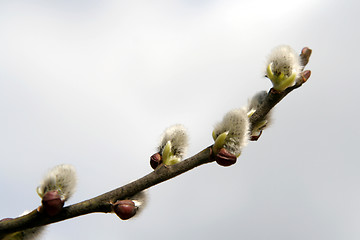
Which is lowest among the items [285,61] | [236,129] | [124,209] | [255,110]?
[124,209]

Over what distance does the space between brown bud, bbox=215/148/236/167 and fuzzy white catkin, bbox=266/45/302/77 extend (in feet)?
1.28

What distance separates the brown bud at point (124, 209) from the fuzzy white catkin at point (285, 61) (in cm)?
80

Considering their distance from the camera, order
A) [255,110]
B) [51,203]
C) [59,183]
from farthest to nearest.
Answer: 1. [255,110]
2. [59,183]
3. [51,203]

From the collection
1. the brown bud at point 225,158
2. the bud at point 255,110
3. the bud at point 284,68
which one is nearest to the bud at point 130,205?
the brown bud at point 225,158

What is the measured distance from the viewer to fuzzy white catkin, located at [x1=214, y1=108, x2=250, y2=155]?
5.43ft

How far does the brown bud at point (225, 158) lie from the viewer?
166 centimetres

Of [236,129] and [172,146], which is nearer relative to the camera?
[236,129]

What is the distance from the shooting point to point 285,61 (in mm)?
1722

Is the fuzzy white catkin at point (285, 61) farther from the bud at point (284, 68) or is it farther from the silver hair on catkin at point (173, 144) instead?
the silver hair on catkin at point (173, 144)

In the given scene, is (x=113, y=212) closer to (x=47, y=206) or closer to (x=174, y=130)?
(x=47, y=206)

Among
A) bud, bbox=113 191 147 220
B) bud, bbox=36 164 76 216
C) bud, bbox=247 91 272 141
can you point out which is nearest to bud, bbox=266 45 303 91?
bud, bbox=247 91 272 141

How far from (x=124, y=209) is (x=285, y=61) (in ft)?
2.90

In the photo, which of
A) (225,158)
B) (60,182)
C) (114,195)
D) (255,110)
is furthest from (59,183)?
(255,110)

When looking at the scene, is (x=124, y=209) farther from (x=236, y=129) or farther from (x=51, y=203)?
(x=236, y=129)
